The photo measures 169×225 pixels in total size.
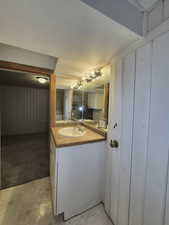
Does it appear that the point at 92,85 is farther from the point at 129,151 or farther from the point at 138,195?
the point at 138,195

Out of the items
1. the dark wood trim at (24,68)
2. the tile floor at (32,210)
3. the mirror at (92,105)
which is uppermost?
the dark wood trim at (24,68)

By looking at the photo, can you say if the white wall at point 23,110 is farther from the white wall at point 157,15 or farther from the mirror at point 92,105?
the white wall at point 157,15

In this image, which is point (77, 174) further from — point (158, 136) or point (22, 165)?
point (22, 165)

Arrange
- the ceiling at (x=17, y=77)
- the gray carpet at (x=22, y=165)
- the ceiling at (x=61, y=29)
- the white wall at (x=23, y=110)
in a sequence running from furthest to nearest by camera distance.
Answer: the white wall at (x=23, y=110)
the ceiling at (x=17, y=77)
the gray carpet at (x=22, y=165)
the ceiling at (x=61, y=29)

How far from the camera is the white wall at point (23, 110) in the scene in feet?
14.8

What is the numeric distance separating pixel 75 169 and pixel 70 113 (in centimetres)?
144

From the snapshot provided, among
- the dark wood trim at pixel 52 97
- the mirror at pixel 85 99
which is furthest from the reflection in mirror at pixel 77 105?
the dark wood trim at pixel 52 97

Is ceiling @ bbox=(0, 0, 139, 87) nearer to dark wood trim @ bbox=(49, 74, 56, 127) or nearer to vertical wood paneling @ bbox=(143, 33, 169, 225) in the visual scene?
vertical wood paneling @ bbox=(143, 33, 169, 225)

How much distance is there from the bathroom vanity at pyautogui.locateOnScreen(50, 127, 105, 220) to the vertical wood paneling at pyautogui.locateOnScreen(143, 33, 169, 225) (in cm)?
66

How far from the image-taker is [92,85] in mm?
2023

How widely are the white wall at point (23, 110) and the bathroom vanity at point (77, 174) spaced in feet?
14.2

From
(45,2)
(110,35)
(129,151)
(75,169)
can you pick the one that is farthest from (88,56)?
(75,169)

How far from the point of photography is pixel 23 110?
4.84 m

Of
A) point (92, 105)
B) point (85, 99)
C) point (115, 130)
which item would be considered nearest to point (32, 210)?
point (115, 130)
